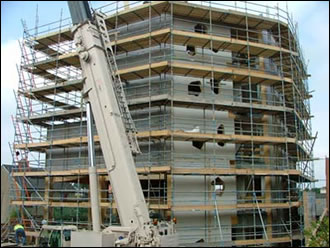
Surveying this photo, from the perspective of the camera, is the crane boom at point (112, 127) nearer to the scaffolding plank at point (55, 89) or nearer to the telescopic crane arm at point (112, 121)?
the telescopic crane arm at point (112, 121)

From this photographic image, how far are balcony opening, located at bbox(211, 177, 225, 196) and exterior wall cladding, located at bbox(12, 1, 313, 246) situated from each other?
5 cm

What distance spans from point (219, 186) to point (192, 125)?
Result: 3050 millimetres

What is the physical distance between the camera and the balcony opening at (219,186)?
16.8 m

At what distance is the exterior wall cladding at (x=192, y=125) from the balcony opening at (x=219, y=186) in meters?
0.05

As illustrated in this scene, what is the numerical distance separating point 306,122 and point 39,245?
17.3m

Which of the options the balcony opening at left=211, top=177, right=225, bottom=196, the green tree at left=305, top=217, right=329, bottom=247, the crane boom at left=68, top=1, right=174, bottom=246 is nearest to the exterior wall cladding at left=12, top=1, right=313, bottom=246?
the balcony opening at left=211, top=177, right=225, bottom=196

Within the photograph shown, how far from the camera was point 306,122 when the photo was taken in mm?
23156

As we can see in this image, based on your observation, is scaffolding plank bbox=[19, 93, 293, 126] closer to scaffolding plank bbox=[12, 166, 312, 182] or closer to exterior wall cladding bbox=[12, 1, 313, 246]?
exterior wall cladding bbox=[12, 1, 313, 246]

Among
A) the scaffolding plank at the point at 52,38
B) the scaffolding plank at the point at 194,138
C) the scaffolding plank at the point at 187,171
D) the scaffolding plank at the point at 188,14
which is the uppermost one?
the scaffolding plank at the point at 188,14

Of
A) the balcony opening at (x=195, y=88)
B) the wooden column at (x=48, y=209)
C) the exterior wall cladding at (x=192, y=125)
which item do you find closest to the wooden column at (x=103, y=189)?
the exterior wall cladding at (x=192, y=125)

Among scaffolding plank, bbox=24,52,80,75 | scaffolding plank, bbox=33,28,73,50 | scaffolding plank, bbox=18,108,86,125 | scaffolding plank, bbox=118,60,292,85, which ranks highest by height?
scaffolding plank, bbox=33,28,73,50

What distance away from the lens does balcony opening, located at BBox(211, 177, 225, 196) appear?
1675cm

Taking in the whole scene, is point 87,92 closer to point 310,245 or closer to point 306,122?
point 310,245

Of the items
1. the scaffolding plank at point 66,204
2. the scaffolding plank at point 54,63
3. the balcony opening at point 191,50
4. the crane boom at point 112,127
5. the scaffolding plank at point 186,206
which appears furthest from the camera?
the scaffolding plank at point 54,63
